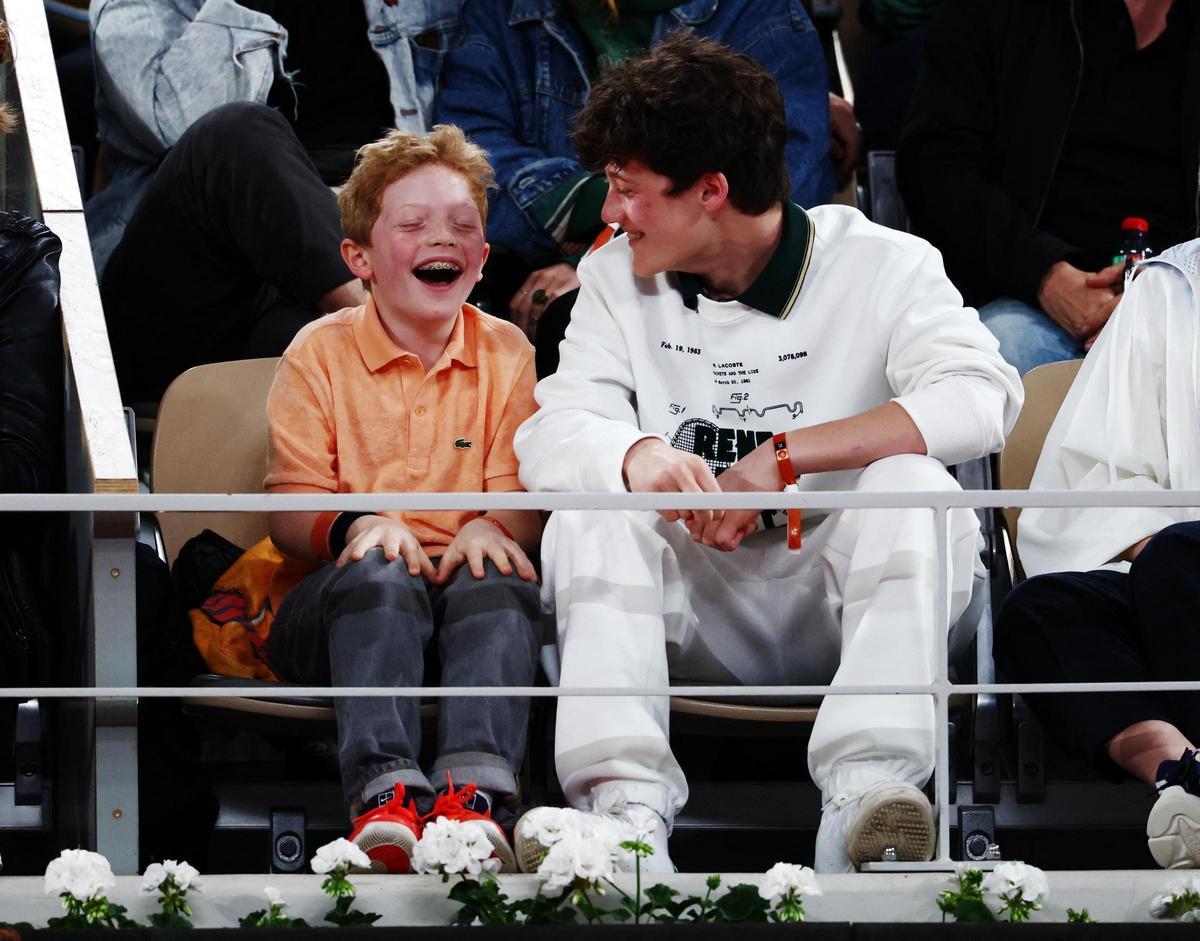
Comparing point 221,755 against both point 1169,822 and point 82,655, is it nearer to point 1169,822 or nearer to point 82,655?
point 82,655

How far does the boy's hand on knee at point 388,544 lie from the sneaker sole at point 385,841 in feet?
1.34

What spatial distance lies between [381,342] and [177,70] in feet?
3.44

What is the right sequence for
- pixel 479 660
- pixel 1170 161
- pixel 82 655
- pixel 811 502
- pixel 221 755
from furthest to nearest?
pixel 1170 161 < pixel 221 755 < pixel 82 655 < pixel 479 660 < pixel 811 502

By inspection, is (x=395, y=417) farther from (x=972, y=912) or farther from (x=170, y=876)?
(x=972, y=912)

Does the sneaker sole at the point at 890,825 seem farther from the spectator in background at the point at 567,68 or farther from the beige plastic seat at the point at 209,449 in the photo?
the spectator in background at the point at 567,68

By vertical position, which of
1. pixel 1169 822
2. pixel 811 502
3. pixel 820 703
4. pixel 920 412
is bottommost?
pixel 1169 822

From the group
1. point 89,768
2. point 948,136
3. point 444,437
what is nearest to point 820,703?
point 444,437

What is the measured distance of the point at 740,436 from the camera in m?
2.73

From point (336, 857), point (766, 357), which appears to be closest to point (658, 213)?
point (766, 357)

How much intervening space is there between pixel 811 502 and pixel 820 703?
16.4 inches

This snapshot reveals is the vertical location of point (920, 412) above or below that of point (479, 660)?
above

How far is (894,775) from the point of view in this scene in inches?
91.6

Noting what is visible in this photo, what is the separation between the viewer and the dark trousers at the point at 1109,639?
2.51 metres

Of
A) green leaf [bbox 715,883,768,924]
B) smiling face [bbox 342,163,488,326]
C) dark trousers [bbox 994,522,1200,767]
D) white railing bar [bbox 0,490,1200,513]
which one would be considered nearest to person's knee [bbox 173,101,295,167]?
smiling face [bbox 342,163,488,326]
